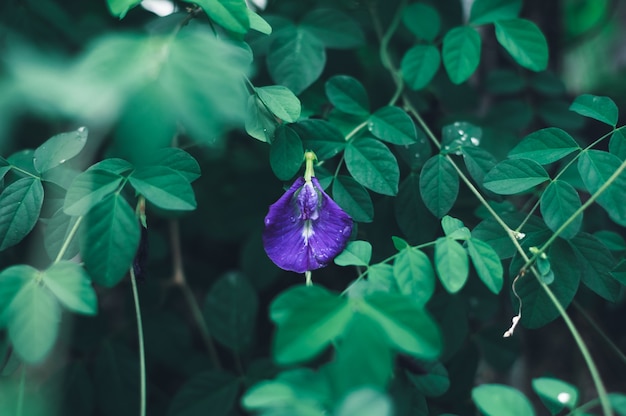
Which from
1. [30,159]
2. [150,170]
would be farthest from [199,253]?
[150,170]

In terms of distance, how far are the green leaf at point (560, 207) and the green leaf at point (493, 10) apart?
351 millimetres

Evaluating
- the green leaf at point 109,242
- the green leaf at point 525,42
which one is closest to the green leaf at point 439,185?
the green leaf at point 525,42

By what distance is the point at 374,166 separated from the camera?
77 centimetres

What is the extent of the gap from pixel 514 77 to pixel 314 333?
92 cm

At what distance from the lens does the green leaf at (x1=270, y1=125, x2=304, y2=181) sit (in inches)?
29.2

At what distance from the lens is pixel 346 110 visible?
828mm

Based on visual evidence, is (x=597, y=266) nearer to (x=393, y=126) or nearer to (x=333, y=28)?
(x=393, y=126)

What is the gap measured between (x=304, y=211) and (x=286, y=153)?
0.09 meters

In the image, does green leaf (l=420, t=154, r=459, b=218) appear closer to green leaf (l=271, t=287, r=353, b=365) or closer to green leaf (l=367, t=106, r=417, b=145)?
green leaf (l=367, t=106, r=417, b=145)

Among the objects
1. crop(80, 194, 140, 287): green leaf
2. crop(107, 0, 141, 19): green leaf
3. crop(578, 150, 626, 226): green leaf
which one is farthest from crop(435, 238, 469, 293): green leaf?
crop(107, 0, 141, 19): green leaf

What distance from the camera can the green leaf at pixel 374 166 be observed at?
75cm

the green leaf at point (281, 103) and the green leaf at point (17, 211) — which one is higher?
the green leaf at point (281, 103)

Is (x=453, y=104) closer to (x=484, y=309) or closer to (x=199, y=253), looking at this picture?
(x=484, y=309)

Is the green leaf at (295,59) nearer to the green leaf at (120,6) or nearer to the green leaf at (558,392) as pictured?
the green leaf at (120,6)
